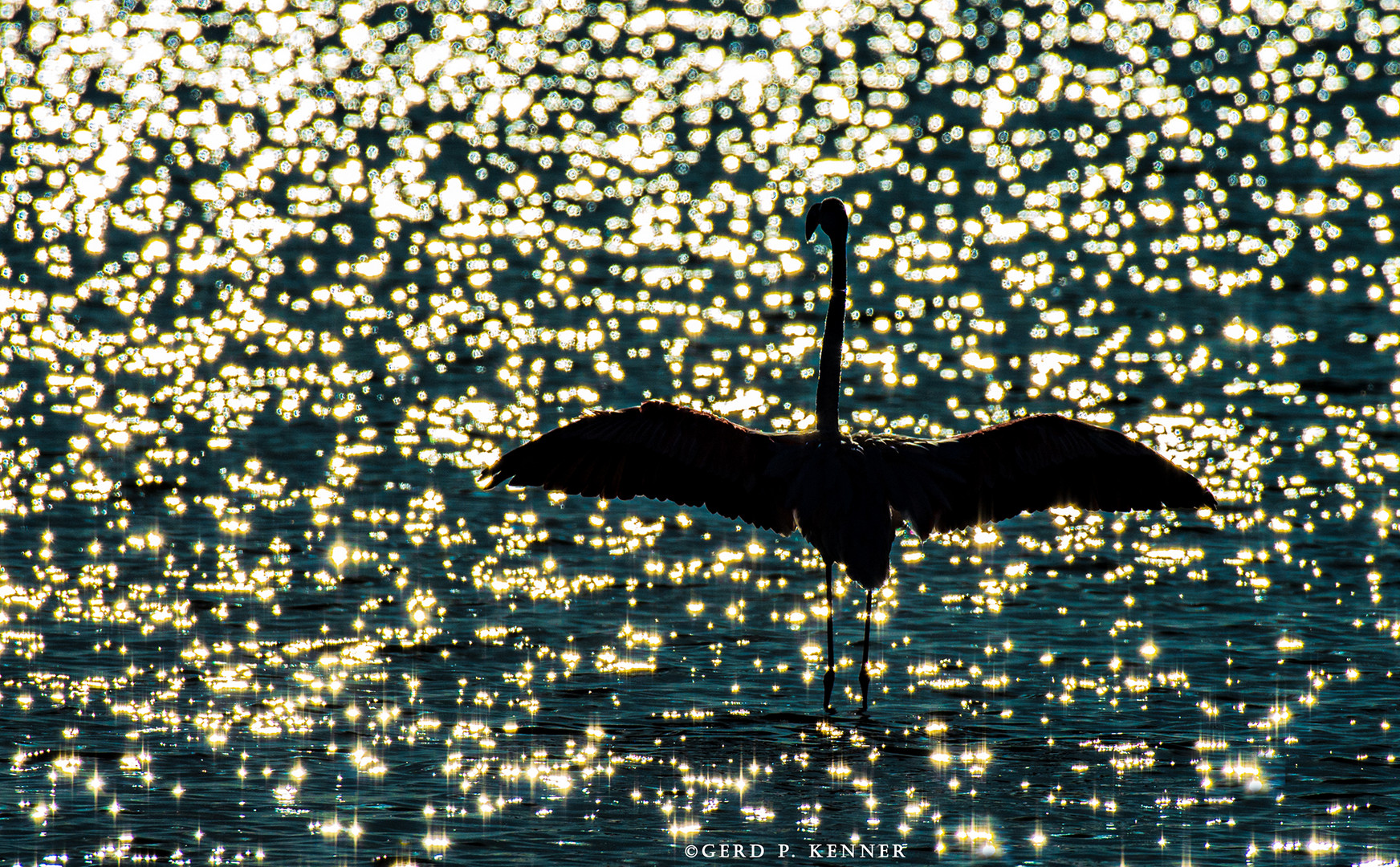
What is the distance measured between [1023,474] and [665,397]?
6905 millimetres

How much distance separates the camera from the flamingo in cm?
1044

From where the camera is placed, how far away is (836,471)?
10.6 metres

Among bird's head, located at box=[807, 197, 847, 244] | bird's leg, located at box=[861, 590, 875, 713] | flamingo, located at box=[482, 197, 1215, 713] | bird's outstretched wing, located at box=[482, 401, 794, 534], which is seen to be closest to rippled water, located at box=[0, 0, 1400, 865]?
bird's leg, located at box=[861, 590, 875, 713]

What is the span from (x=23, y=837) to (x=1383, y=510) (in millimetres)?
10243

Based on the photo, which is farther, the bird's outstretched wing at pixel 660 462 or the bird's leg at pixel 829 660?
the bird's leg at pixel 829 660

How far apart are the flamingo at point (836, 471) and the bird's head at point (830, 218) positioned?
82cm

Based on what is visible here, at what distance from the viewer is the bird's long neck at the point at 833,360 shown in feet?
35.4

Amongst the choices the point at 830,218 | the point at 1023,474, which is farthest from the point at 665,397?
the point at 1023,474

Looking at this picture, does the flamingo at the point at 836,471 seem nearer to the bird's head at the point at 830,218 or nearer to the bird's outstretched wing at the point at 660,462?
the bird's outstretched wing at the point at 660,462

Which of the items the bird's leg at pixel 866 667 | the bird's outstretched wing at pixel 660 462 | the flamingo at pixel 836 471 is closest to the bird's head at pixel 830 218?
the flamingo at pixel 836 471

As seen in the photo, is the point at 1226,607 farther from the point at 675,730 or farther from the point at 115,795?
the point at 115,795

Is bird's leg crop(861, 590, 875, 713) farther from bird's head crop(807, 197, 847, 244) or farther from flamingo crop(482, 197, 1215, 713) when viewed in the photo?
bird's head crop(807, 197, 847, 244)

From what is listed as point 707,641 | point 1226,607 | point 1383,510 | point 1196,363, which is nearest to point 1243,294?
point 1196,363

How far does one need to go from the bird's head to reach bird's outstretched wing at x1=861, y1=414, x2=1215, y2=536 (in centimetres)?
132
